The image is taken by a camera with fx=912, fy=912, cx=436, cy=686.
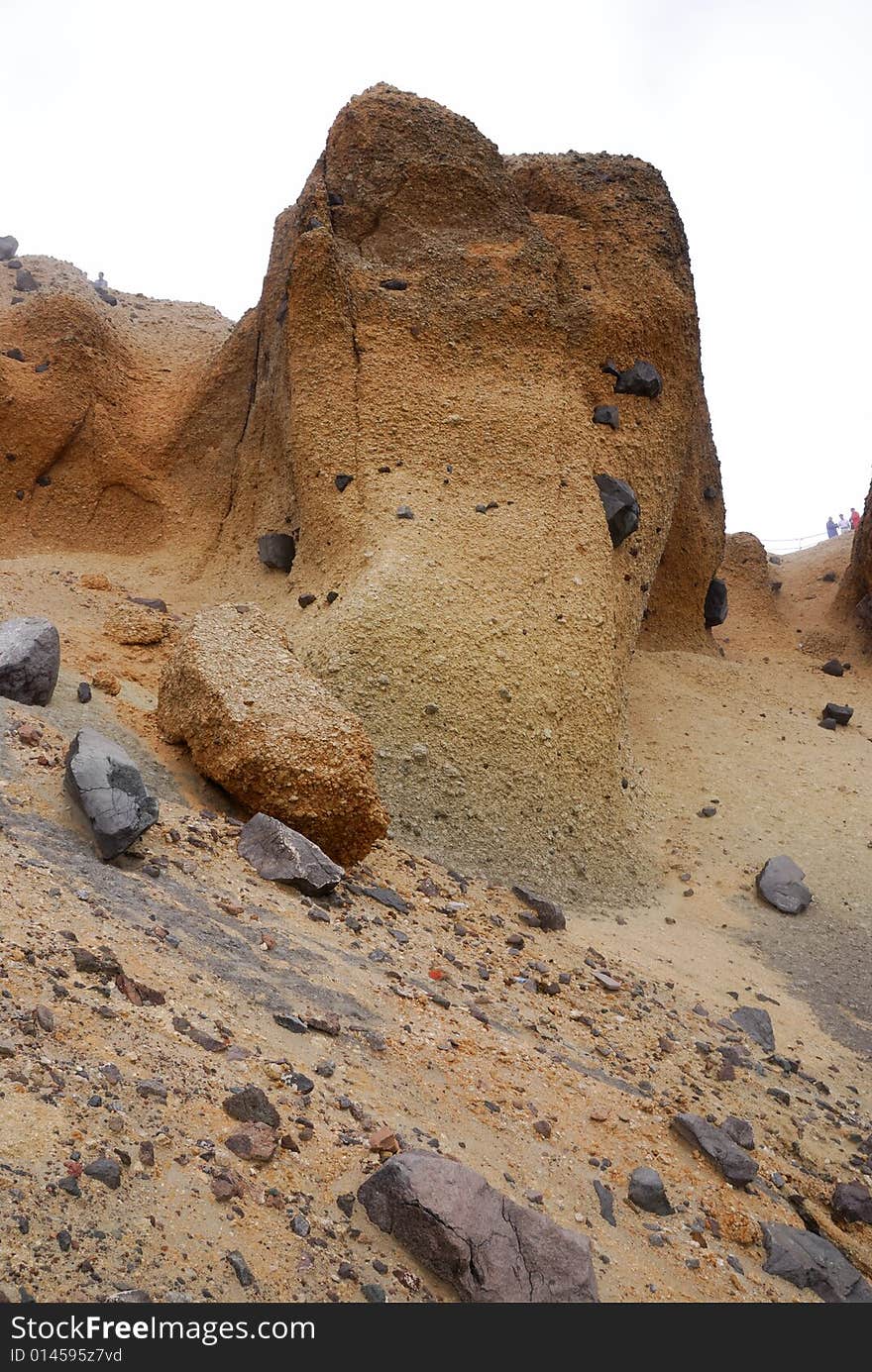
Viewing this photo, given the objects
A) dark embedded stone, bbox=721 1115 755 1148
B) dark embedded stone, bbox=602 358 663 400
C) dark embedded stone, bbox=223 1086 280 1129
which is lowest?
dark embedded stone, bbox=721 1115 755 1148

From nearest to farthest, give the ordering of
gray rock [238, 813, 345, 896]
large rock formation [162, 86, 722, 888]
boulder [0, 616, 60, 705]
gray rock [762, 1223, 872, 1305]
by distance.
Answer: gray rock [762, 1223, 872, 1305] → gray rock [238, 813, 345, 896] → boulder [0, 616, 60, 705] → large rock formation [162, 86, 722, 888]

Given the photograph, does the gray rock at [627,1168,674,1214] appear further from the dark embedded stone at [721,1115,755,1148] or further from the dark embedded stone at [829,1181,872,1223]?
the dark embedded stone at [829,1181,872,1223]

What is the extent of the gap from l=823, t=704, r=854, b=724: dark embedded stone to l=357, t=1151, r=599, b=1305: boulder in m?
9.83

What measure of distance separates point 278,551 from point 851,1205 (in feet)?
23.7

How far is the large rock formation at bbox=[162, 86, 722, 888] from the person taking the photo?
21.5 ft

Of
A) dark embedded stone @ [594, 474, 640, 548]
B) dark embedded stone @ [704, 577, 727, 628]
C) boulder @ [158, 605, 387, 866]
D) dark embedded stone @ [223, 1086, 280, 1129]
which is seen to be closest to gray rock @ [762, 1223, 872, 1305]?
dark embedded stone @ [223, 1086, 280, 1129]

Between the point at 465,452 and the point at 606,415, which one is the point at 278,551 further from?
the point at 606,415

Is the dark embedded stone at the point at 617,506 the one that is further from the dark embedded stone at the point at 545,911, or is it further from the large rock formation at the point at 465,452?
the dark embedded stone at the point at 545,911

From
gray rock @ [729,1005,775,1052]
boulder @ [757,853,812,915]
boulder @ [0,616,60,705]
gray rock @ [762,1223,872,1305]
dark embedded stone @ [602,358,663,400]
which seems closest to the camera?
gray rock @ [762,1223,872,1305]

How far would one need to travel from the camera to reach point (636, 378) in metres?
9.41

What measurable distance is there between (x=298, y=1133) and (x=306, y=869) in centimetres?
190

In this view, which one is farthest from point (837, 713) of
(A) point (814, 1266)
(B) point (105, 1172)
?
(B) point (105, 1172)

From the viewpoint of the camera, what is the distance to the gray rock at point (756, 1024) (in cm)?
470

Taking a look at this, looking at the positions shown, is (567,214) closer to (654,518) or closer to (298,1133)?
(654,518)
